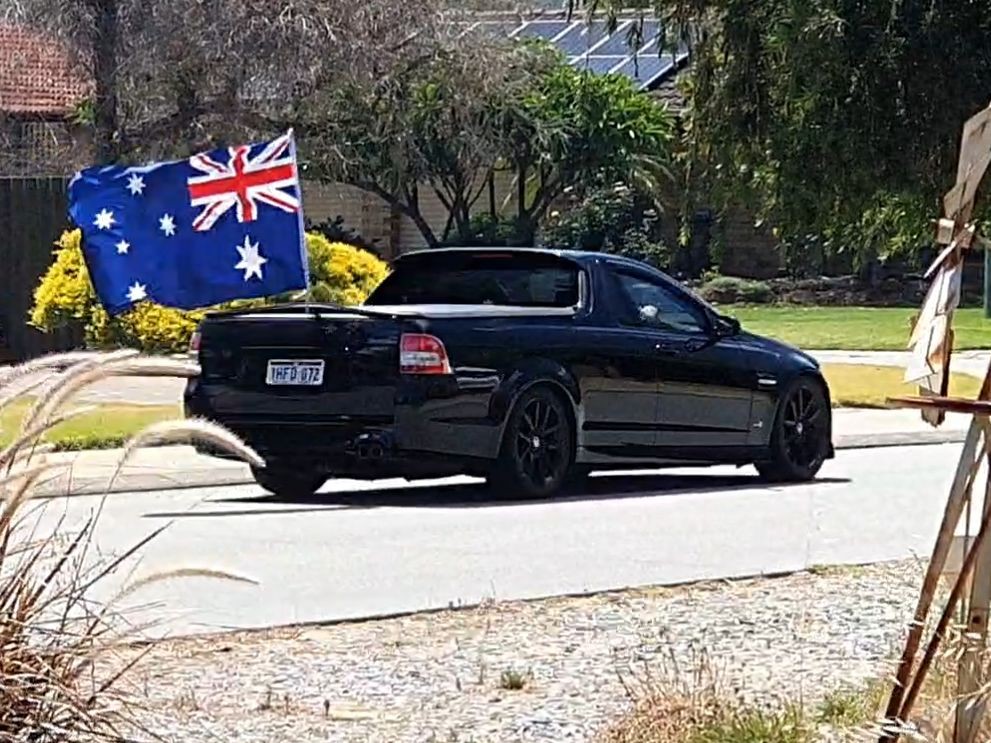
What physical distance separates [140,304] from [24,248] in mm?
3422

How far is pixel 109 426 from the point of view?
17719mm

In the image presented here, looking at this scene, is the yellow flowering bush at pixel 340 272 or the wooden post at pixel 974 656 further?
the yellow flowering bush at pixel 340 272

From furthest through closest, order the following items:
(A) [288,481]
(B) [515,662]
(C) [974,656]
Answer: (A) [288,481]
(B) [515,662]
(C) [974,656]

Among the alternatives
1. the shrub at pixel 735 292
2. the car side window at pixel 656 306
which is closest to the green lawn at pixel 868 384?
the car side window at pixel 656 306

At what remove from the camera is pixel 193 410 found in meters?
13.7

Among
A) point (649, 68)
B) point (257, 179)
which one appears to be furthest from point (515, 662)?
point (649, 68)

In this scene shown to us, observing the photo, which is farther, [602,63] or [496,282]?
[602,63]

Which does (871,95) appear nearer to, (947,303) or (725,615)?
(725,615)

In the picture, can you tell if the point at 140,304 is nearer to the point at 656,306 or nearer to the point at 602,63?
the point at 656,306

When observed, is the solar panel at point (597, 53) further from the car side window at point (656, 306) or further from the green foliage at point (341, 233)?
the car side window at point (656, 306)

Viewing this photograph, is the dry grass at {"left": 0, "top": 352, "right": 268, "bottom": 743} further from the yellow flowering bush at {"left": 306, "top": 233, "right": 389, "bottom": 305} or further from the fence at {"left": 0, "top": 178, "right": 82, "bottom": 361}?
the fence at {"left": 0, "top": 178, "right": 82, "bottom": 361}

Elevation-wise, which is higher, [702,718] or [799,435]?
[702,718]

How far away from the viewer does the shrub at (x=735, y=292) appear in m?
39.6

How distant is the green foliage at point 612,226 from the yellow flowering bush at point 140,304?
15152 millimetres
